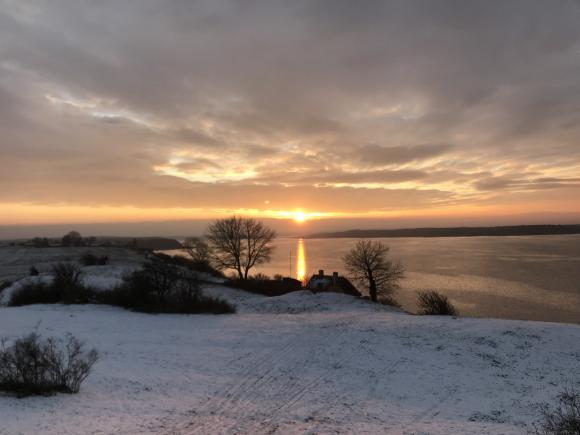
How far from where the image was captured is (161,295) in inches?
1111

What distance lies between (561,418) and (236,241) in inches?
2016

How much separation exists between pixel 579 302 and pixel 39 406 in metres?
55.4

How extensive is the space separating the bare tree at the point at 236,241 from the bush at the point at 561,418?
155ft

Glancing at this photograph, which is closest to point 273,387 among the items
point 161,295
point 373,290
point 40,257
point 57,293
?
point 161,295

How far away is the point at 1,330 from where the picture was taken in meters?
18.9

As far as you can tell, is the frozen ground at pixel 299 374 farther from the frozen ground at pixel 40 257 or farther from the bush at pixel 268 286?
the frozen ground at pixel 40 257

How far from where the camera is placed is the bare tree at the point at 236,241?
5806 cm

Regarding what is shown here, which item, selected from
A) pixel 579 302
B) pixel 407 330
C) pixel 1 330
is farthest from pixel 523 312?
pixel 1 330

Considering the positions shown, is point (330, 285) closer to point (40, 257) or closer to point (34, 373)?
point (34, 373)

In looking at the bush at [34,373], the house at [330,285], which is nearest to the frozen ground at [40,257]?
the house at [330,285]

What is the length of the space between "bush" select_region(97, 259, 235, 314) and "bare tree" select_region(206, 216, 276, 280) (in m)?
27.8

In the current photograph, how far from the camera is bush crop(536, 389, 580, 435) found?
7448mm

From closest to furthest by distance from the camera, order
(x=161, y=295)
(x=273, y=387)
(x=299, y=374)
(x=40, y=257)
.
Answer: (x=273, y=387)
(x=299, y=374)
(x=161, y=295)
(x=40, y=257)

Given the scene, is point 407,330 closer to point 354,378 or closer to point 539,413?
point 354,378
